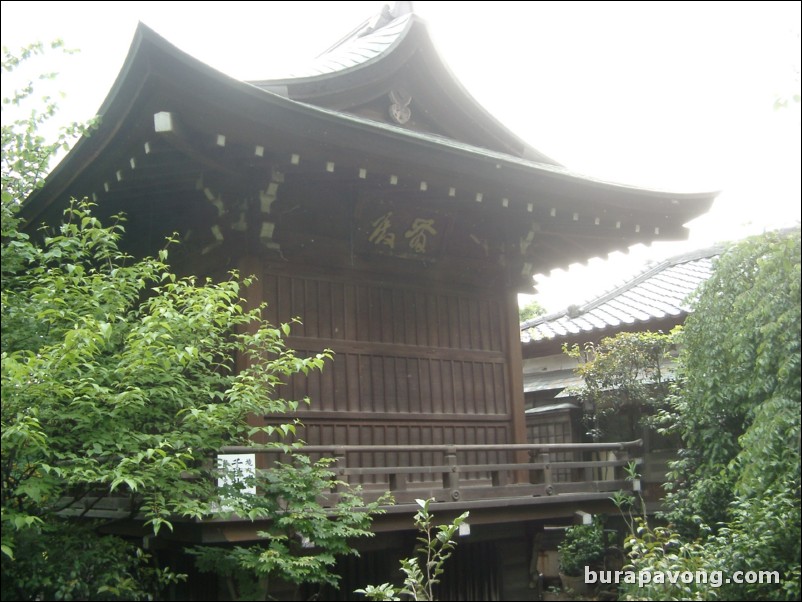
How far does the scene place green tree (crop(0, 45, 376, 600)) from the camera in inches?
221

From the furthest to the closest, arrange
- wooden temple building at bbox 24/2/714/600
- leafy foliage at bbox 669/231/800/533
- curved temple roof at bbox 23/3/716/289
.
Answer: wooden temple building at bbox 24/2/714/600 < curved temple roof at bbox 23/3/716/289 < leafy foliage at bbox 669/231/800/533

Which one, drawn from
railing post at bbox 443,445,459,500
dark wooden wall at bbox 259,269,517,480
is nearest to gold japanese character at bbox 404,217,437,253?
dark wooden wall at bbox 259,269,517,480

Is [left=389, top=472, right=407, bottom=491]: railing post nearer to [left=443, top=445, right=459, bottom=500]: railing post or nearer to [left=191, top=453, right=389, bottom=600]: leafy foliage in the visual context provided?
[left=443, top=445, right=459, bottom=500]: railing post

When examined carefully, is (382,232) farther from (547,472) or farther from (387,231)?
(547,472)

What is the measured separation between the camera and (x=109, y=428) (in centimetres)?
604

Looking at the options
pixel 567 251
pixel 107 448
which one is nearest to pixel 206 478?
pixel 107 448

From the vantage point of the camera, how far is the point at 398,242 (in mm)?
9484

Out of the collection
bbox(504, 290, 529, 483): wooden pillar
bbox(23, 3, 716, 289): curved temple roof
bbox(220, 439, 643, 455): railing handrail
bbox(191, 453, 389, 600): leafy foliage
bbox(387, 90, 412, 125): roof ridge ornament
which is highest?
bbox(387, 90, 412, 125): roof ridge ornament

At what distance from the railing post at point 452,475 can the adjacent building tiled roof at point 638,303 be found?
5.98 metres

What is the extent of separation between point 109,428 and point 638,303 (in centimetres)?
1077

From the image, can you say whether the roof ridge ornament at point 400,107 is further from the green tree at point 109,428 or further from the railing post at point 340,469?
the railing post at point 340,469

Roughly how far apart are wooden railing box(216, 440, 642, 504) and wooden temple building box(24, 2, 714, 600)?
26mm

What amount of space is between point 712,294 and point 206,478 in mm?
5088

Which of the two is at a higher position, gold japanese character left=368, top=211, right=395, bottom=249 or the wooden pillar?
gold japanese character left=368, top=211, right=395, bottom=249
